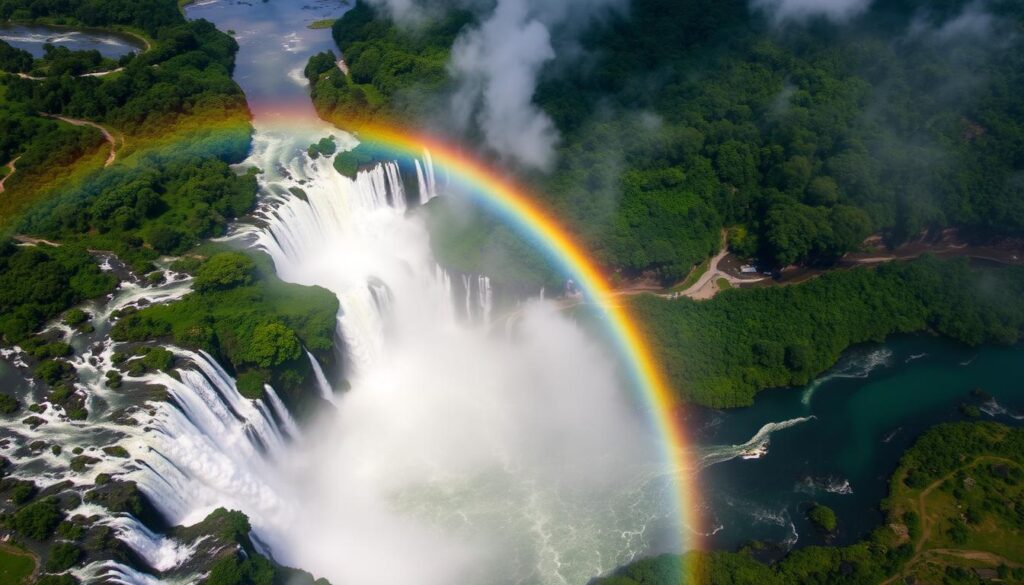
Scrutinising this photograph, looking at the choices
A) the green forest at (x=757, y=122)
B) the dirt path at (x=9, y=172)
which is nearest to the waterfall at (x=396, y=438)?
the green forest at (x=757, y=122)

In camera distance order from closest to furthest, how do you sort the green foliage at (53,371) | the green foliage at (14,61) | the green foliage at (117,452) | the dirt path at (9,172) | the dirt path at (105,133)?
the green foliage at (117,452), the green foliage at (53,371), the dirt path at (9,172), the dirt path at (105,133), the green foliage at (14,61)

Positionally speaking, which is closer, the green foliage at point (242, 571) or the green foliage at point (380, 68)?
the green foliage at point (242, 571)

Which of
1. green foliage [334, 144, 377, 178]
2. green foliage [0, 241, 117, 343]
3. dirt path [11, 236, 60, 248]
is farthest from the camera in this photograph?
green foliage [334, 144, 377, 178]

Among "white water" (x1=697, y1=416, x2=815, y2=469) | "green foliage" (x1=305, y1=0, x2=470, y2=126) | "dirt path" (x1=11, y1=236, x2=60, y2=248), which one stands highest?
"green foliage" (x1=305, y1=0, x2=470, y2=126)

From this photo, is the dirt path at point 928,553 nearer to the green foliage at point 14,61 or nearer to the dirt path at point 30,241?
the dirt path at point 30,241

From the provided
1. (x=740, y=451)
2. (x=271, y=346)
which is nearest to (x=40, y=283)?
(x=271, y=346)

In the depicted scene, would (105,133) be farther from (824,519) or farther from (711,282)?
(824,519)

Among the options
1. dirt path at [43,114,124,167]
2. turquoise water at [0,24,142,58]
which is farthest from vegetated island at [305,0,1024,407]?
turquoise water at [0,24,142,58]

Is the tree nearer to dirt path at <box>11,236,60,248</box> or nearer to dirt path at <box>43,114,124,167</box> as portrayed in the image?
dirt path at <box>11,236,60,248</box>
